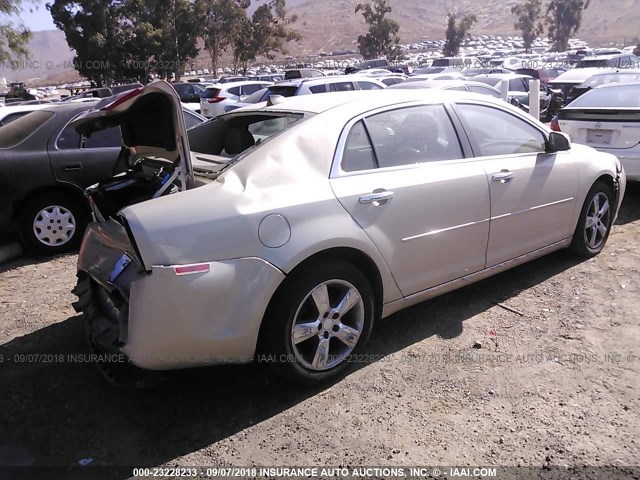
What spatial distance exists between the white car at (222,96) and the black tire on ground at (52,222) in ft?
31.7

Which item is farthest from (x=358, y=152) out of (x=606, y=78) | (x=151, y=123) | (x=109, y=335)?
(x=606, y=78)

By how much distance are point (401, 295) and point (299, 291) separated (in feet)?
2.85

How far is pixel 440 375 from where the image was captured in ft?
11.1

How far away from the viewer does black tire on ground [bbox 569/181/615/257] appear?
488cm

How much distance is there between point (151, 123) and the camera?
3.66m

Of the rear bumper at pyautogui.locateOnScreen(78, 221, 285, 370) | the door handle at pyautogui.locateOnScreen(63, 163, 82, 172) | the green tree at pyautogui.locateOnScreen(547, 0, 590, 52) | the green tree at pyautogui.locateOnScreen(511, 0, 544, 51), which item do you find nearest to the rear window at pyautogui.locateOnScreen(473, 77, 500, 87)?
the door handle at pyautogui.locateOnScreen(63, 163, 82, 172)

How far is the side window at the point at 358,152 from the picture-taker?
335 cm

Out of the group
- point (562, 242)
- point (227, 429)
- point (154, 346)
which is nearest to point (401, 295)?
point (227, 429)

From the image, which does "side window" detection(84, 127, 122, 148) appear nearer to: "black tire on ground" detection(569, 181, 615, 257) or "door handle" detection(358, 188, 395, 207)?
"door handle" detection(358, 188, 395, 207)

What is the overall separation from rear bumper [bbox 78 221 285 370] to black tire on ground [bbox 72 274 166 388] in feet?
0.52

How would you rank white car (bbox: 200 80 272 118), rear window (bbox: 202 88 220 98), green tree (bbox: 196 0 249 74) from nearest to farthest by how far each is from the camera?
white car (bbox: 200 80 272 118), rear window (bbox: 202 88 220 98), green tree (bbox: 196 0 249 74)

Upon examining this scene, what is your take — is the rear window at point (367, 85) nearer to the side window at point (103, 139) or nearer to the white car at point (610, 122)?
the white car at point (610, 122)

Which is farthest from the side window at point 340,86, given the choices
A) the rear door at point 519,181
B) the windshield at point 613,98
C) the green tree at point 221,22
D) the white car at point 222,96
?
the green tree at point 221,22

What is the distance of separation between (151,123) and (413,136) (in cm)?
176
